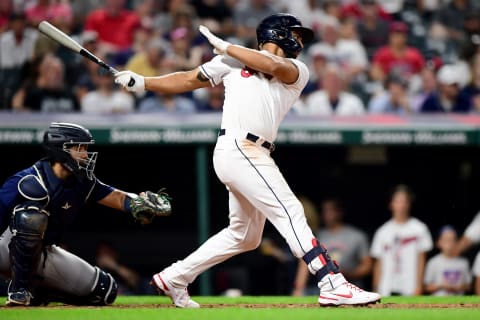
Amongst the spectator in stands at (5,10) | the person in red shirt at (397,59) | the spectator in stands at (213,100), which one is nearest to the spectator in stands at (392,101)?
the person in red shirt at (397,59)

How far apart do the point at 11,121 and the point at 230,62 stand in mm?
3887

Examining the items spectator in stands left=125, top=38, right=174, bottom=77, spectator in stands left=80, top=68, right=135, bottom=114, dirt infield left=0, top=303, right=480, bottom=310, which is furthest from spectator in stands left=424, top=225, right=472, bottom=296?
spectator in stands left=125, top=38, right=174, bottom=77

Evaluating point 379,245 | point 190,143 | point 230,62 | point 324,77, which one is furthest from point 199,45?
point 230,62

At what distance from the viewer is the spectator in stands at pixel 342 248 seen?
31.2 feet

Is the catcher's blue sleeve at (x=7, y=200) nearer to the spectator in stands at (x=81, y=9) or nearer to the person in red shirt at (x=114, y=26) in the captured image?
the person in red shirt at (x=114, y=26)

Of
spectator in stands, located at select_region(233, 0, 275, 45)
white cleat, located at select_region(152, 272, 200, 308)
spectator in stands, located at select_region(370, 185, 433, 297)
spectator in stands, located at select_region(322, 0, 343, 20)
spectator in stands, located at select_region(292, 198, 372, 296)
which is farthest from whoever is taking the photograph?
spectator in stands, located at select_region(322, 0, 343, 20)

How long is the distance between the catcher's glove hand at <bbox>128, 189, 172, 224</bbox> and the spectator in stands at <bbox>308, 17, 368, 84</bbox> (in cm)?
554

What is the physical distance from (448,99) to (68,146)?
552cm

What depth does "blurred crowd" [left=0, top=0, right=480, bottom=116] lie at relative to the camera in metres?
10.4

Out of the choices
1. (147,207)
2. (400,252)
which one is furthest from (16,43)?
(147,207)

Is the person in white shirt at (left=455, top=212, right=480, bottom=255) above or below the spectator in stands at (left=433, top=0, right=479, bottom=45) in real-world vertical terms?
below

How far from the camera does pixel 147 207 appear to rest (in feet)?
20.5

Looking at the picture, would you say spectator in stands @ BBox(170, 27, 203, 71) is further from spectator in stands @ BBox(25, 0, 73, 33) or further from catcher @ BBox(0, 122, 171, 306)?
catcher @ BBox(0, 122, 171, 306)

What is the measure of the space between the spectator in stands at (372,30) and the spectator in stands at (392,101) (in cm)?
140
